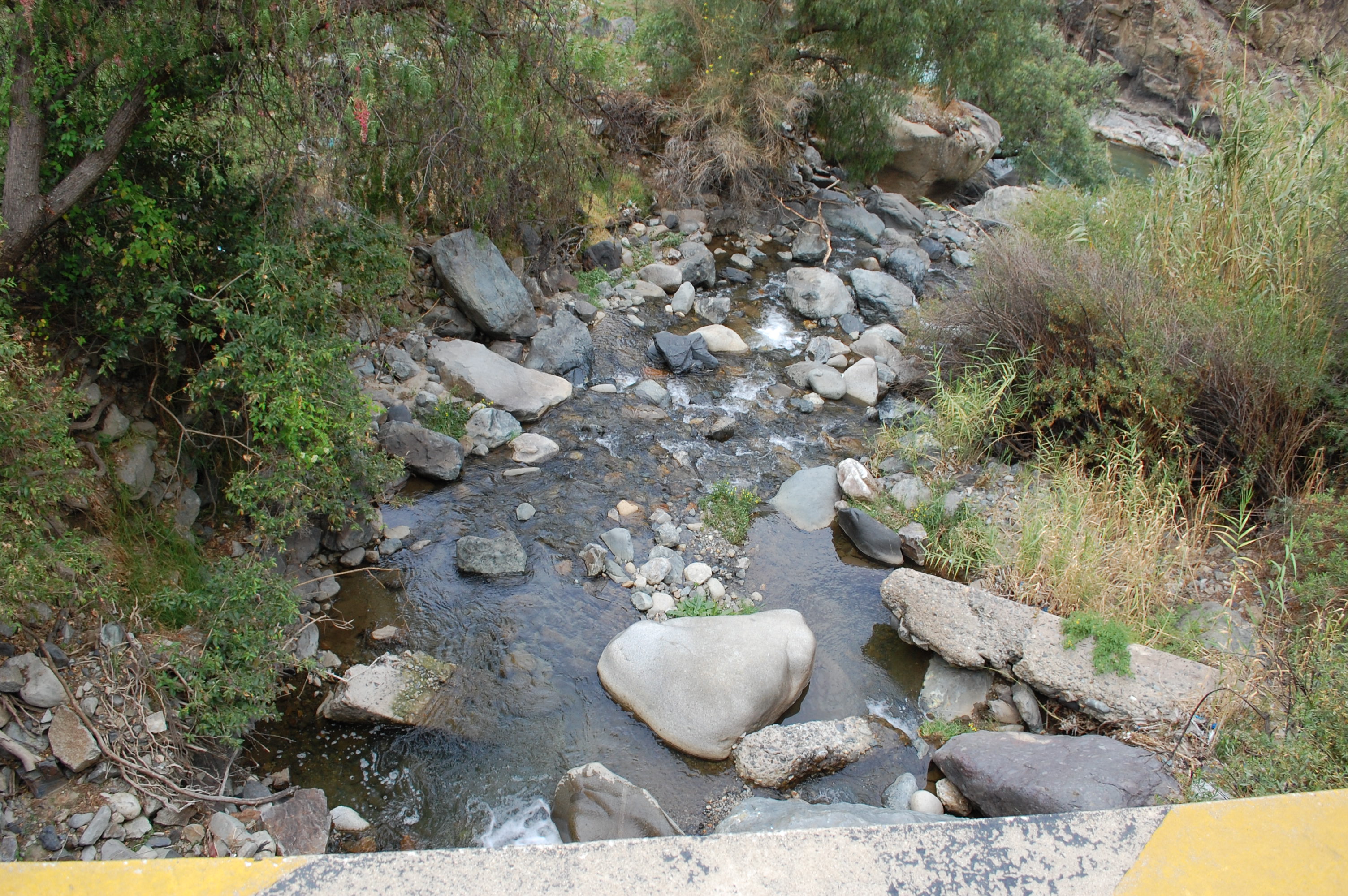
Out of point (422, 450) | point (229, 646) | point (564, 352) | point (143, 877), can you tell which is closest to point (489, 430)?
point (422, 450)

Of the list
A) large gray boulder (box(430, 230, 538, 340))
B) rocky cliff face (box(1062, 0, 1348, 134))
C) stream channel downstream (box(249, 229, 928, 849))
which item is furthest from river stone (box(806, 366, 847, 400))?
rocky cliff face (box(1062, 0, 1348, 134))

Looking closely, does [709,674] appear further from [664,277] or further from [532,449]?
[664,277]

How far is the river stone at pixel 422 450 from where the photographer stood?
5.33 m

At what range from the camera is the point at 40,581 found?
110 inches

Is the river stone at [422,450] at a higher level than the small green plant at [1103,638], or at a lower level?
lower

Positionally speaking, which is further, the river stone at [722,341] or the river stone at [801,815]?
the river stone at [722,341]

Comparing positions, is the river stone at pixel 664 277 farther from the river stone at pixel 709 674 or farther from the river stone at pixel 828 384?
the river stone at pixel 709 674

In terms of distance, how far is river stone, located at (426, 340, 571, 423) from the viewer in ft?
20.4

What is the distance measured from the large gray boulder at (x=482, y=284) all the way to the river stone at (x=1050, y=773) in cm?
502

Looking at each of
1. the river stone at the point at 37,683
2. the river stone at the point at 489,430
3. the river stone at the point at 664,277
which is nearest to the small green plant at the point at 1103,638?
the river stone at the point at 489,430

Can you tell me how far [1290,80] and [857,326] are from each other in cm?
404

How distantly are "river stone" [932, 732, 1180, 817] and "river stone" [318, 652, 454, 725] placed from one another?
8.22 ft

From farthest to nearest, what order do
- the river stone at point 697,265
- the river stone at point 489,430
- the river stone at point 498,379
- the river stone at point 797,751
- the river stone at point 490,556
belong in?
the river stone at point 697,265 < the river stone at point 498,379 < the river stone at point 489,430 < the river stone at point 490,556 < the river stone at point 797,751

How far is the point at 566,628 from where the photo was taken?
4469mm
